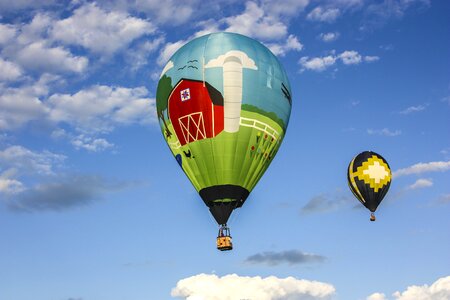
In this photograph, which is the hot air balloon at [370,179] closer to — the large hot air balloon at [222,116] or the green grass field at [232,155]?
the large hot air balloon at [222,116]

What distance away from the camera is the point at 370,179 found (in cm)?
5388

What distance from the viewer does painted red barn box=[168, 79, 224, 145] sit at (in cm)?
4262

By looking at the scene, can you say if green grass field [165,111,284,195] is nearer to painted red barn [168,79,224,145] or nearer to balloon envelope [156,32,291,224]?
balloon envelope [156,32,291,224]

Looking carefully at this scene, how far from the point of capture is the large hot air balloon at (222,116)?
42688 mm

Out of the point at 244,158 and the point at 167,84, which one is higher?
the point at 167,84

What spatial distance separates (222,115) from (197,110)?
147 centimetres

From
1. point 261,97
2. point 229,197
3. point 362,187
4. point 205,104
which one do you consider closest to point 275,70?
point 261,97

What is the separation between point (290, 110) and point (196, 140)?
23.4 feet

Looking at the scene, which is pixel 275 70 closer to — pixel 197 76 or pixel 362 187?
pixel 197 76

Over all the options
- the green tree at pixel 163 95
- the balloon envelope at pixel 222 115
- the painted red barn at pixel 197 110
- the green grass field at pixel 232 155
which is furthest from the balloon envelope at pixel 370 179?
the green tree at pixel 163 95

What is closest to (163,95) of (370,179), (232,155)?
(232,155)

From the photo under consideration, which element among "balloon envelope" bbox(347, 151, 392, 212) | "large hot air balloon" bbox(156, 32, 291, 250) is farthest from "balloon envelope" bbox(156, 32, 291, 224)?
"balloon envelope" bbox(347, 151, 392, 212)

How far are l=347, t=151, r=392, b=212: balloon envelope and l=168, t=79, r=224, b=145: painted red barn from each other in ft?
51.6

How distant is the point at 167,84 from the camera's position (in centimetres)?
4453
